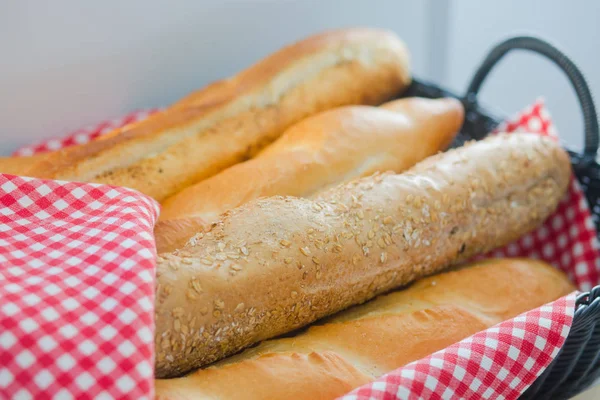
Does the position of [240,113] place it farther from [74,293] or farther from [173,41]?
[74,293]

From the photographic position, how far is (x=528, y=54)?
6.72 ft

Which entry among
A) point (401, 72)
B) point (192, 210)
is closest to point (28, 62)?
point (192, 210)

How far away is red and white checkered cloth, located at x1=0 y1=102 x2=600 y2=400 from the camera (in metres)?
0.69

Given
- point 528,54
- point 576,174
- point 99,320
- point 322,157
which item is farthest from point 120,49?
point 528,54

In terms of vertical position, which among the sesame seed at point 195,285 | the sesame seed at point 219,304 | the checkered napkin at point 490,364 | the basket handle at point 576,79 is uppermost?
the basket handle at point 576,79

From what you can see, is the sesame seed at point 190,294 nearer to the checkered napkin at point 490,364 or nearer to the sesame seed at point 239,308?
the sesame seed at point 239,308

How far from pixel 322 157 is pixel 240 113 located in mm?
224

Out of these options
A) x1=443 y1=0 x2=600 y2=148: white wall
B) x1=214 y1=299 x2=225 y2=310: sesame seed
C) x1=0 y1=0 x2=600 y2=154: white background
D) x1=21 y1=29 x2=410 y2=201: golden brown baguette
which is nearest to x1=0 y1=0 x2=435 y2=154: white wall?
x1=0 y1=0 x2=600 y2=154: white background

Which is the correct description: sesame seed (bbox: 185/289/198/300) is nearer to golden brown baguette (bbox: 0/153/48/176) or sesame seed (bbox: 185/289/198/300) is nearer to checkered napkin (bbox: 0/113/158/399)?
checkered napkin (bbox: 0/113/158/399)

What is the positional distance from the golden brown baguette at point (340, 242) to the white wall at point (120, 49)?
634 millimetres

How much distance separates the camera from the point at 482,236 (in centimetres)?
117

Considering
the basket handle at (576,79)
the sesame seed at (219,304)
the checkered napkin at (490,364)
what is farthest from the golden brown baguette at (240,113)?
the checkered napkin at (490,364)

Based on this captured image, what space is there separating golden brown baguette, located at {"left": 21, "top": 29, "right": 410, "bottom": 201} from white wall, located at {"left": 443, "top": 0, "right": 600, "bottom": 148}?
0.63 meters

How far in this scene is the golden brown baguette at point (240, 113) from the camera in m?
1.17
